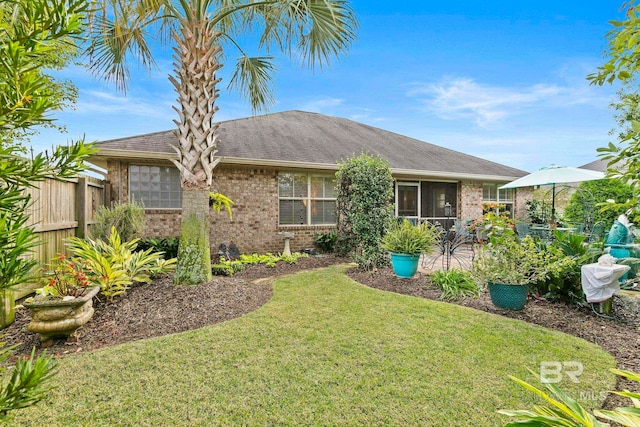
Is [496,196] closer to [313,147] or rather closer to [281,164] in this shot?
[313,147]

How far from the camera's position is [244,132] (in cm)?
1192

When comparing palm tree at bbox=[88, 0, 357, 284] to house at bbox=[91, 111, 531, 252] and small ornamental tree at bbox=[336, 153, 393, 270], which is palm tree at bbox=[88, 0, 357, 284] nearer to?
house at bbox=[91, 111, 531, 252]

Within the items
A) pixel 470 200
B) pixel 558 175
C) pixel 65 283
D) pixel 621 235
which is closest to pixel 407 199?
pixel 470 200

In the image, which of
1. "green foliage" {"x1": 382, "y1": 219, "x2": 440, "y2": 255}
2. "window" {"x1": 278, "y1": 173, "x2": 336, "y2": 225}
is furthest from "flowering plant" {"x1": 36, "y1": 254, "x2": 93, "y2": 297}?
"window" {"x1": 278, "y1": 173, "x2": 336, "y2": 225}

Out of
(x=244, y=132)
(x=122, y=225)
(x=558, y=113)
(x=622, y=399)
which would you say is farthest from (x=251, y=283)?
(x=558, y=113)

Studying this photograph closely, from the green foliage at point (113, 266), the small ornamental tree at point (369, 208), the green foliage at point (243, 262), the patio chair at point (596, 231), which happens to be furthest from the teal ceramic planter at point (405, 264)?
the green foliage at point (113, 266)

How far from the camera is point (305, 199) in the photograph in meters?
11.1

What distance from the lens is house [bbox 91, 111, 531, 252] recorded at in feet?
29.8

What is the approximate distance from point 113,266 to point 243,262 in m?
3.64

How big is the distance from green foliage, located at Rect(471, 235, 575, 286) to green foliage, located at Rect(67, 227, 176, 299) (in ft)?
18.9

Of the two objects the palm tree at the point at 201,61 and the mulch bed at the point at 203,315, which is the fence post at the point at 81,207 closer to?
the mulch bed at the point at 203,315

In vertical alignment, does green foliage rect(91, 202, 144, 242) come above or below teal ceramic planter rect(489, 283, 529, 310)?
above

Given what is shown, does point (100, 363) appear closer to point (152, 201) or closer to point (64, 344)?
point (64, 344)

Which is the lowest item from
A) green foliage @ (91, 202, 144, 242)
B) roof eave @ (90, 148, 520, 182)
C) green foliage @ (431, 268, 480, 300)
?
green foliage @ (431, 268, 480, 300)
